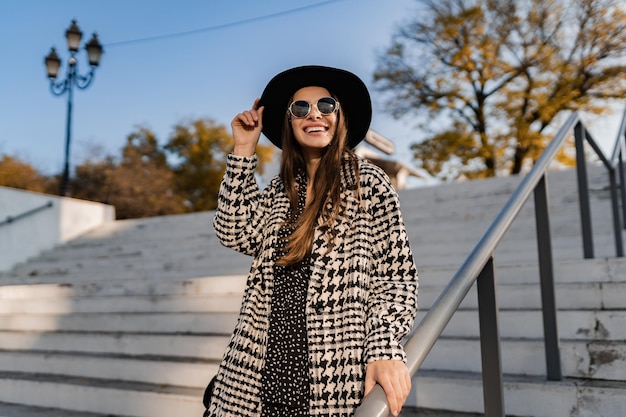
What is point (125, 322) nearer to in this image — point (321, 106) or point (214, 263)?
point (214, 263)

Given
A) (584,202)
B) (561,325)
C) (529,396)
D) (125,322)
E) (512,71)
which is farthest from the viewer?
(512,71)

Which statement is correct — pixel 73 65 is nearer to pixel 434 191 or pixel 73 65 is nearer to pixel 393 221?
pixel 434 191

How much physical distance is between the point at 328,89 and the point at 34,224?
697 centimetres

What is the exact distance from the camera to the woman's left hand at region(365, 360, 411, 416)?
39.6 inches

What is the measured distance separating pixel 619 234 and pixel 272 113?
8.99 feet

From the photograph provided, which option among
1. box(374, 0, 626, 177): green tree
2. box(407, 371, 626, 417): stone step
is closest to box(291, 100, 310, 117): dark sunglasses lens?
box(407, 371, 626, 417): stone step

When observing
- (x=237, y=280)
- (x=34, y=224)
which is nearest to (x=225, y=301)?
(x=237, y=280)

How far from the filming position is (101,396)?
307 cm

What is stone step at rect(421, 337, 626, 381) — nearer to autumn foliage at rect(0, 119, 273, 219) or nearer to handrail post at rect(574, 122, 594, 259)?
handrail post at rect(574, 122, 594, 259)

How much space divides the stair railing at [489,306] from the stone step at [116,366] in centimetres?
181

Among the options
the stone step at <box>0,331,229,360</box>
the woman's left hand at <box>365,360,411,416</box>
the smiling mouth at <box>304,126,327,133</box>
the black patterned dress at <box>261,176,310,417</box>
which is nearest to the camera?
the woman's left hand at <box>365,360,411,416</box>

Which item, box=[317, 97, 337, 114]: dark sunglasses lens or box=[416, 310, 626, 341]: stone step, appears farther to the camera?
box=[416, 310, 626, 341]: stone step

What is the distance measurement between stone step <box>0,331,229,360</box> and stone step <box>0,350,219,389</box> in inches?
2.0

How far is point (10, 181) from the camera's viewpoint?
17.0 metres
